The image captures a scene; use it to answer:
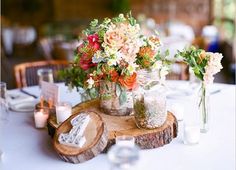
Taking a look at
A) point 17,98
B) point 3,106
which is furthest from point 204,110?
point 17,98

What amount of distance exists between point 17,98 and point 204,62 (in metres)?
1.21

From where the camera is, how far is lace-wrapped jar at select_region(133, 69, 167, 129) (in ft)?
5.11

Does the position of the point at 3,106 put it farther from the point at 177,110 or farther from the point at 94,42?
the point at 177,110

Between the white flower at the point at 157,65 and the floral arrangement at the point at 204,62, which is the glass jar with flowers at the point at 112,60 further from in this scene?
the floral arrangement at the point at 204,62

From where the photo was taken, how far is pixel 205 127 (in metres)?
Result: 1.75

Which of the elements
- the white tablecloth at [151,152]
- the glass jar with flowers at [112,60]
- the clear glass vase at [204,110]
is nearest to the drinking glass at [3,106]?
the white tablecloth at [151,152]

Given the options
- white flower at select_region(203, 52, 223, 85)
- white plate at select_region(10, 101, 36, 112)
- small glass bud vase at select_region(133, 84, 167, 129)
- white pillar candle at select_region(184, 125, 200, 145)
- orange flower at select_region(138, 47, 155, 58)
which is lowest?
white pillar candle at select_region(184, 125, 200, 145)

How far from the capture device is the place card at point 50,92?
1990mm

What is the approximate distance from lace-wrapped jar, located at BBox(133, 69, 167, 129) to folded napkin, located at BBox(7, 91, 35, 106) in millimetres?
934

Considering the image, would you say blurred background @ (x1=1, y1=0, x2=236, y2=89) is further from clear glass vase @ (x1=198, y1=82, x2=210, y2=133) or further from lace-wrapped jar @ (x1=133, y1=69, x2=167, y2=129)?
lace-wrapped jar @ (x1=133, y1=69, x2=167, y2=129)

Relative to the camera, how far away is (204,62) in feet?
5.34

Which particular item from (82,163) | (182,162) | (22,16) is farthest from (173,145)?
(22,16)

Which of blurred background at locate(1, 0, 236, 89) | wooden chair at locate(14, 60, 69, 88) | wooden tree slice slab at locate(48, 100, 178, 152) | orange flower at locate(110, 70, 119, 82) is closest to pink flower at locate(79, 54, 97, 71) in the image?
orange flower at locate(110, 70, 119, 82)

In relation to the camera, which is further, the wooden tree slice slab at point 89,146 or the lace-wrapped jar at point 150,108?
the lace-wrapped jar at point 150,108
